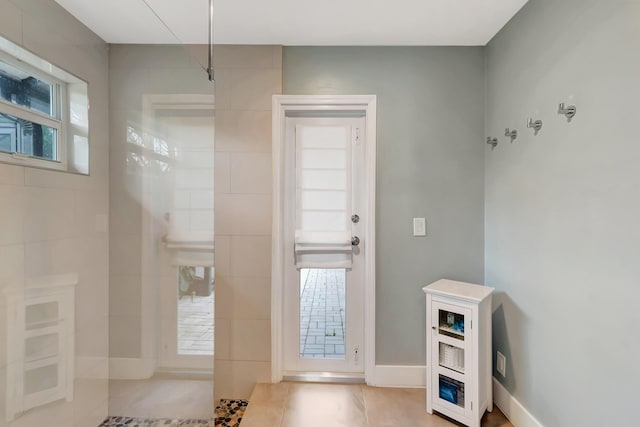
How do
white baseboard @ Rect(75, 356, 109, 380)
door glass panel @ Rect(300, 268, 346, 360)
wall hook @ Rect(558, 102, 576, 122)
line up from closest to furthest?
white baseboard @ Rect(75, 356, 109, 380)
wall hook @ Rect(558, 102, 576, 122)
door glass panel @ Rect(300, 268, 346, 360)

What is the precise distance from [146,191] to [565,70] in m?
1.97

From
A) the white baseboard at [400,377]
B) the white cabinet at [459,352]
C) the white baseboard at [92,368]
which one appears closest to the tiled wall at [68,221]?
the white baseboard at [92,368]

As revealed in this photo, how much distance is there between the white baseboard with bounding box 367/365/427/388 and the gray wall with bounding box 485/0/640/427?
A: 1.74 ft

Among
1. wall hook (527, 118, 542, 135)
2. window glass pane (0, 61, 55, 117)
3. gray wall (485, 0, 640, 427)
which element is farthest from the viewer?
wall hook (527, 118, 542, 135)

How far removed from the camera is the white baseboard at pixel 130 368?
50.0 inches

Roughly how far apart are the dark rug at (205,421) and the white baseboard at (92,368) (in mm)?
189

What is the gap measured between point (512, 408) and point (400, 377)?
638 millimetres

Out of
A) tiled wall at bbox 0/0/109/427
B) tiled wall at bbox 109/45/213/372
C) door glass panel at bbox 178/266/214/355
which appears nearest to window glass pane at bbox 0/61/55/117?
tiled wall at bbox 0/0/109/427

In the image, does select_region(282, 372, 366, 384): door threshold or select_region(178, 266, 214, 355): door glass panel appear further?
select_region(282, 372, 366, 384): door threshold

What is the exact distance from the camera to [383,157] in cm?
203

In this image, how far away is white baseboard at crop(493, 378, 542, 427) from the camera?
1.56 metres

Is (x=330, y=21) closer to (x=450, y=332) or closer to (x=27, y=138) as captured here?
(x=27, y=138)

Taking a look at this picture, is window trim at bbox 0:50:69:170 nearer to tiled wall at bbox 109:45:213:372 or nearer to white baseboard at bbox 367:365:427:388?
tiled wall at bbox 109:45:213:372

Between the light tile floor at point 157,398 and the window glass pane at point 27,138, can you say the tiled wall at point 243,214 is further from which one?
the window glass pane at point 27,138
